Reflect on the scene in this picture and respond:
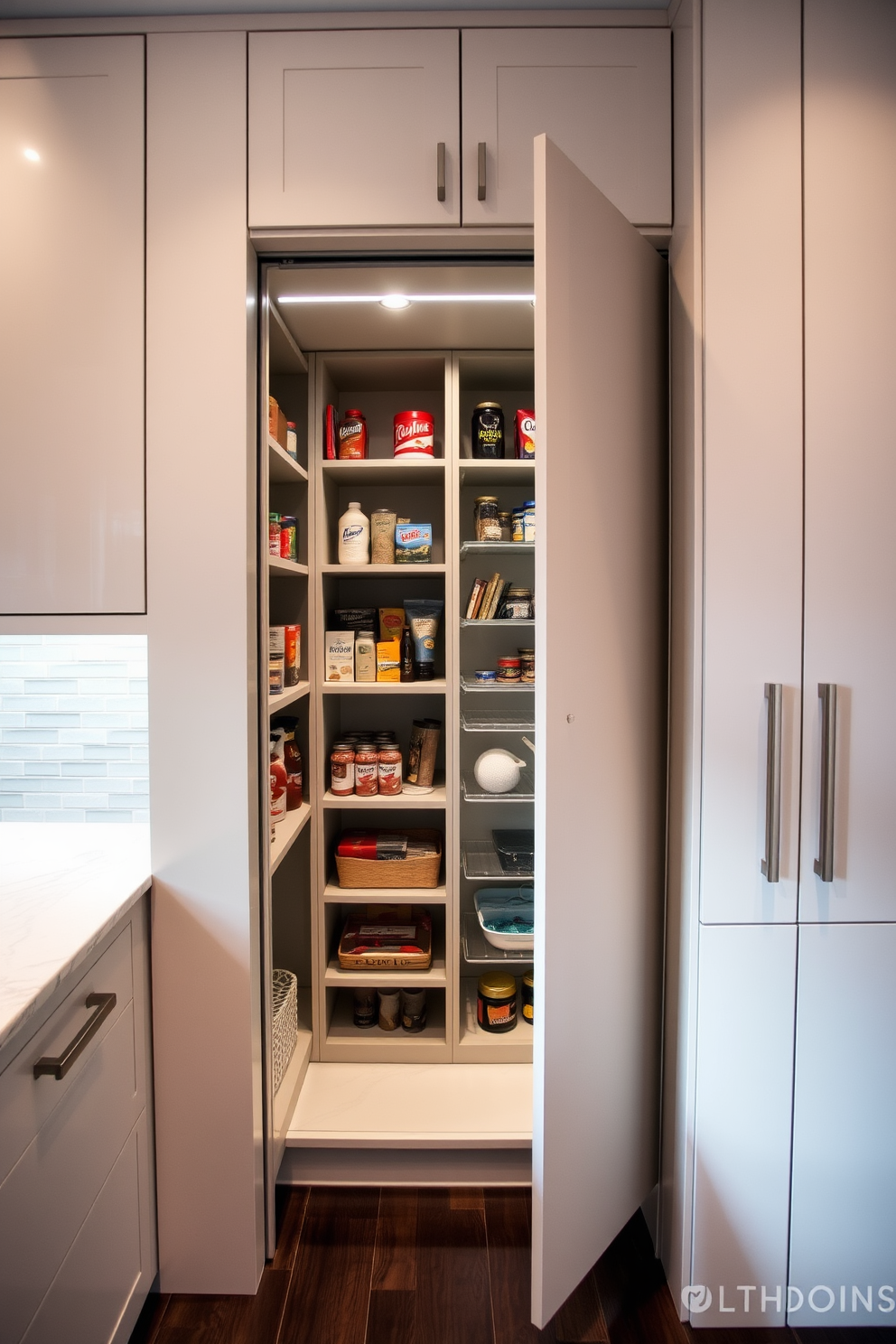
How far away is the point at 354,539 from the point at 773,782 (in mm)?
1316

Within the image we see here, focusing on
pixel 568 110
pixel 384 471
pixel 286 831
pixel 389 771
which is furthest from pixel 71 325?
pixel 389 771

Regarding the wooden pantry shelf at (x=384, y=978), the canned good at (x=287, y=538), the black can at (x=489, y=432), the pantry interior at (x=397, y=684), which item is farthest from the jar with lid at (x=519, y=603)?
the wooden pantry shelf at (x=384, y=978)

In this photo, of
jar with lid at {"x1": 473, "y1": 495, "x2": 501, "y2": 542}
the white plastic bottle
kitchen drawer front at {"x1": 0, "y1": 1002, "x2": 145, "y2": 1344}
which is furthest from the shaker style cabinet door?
jar with lid at {"x1": 473, "y1": 495, "x2": 501, "y2": 542}

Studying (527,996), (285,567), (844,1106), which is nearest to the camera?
(844,1106)

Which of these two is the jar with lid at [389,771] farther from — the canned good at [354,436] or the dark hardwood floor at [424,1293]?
the dark hardwood floor at [424,1293]

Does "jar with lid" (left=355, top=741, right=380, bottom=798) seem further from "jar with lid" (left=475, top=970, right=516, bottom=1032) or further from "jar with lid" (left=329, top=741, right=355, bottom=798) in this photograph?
"jar with lid" (left=475, top=970, right=516, bottom=1032)

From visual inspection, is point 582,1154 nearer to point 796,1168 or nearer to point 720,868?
point 796,1168

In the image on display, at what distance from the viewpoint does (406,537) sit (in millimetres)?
2047

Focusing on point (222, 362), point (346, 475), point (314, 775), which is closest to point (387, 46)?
point (222, 362)

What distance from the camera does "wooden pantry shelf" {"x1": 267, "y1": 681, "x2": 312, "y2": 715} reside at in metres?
1.61

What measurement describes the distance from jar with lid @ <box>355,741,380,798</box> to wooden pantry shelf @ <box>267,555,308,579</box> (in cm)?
56

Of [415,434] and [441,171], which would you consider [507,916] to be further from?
[441,171]

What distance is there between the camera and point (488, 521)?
6.54ft

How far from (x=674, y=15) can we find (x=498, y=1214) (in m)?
2.65
